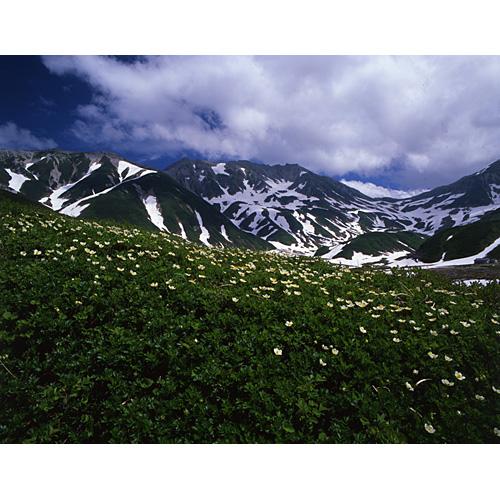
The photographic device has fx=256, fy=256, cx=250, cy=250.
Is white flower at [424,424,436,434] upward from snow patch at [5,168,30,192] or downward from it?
downward

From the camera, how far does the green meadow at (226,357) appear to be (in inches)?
104

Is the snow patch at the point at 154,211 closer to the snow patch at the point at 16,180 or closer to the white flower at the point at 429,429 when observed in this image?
the snow patch at the point at 16,180

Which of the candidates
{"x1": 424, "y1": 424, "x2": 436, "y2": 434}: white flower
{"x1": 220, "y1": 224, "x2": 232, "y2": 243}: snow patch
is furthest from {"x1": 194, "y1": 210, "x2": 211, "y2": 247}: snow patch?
{"x1": 424, "y1": 424, "x2": 436, "y2": 434}: white flower

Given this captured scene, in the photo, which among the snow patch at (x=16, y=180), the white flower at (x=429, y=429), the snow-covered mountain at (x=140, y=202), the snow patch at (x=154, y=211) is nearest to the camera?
the white flower at (x=429, y=429)

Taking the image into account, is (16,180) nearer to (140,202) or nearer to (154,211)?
(140,202)

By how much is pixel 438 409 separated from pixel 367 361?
0.81 metres

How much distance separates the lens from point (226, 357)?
3330mm

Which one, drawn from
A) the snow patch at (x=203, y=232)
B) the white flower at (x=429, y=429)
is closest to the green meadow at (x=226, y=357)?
the white flower at (x=429, y=429)

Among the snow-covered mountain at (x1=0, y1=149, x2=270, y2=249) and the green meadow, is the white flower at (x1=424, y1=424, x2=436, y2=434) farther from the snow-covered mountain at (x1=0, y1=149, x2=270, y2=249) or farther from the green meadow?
the snow-covered mountain at (x1=0, y1=149, x2=270, y2=249)

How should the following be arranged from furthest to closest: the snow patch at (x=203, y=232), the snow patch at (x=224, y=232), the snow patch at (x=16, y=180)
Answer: the snow patch at (x=224, y=232)
the snow patch at (x=16, y=180)
the snow patch at (x=203, y=232)

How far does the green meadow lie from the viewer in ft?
8.63

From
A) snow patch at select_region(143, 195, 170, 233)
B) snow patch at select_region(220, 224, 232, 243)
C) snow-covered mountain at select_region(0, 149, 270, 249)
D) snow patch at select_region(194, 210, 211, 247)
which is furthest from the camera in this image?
snow patch at select_region(220, 224, 232, 243)

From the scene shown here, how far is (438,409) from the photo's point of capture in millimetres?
2832

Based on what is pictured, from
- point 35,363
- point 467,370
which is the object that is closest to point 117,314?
point 35,363
